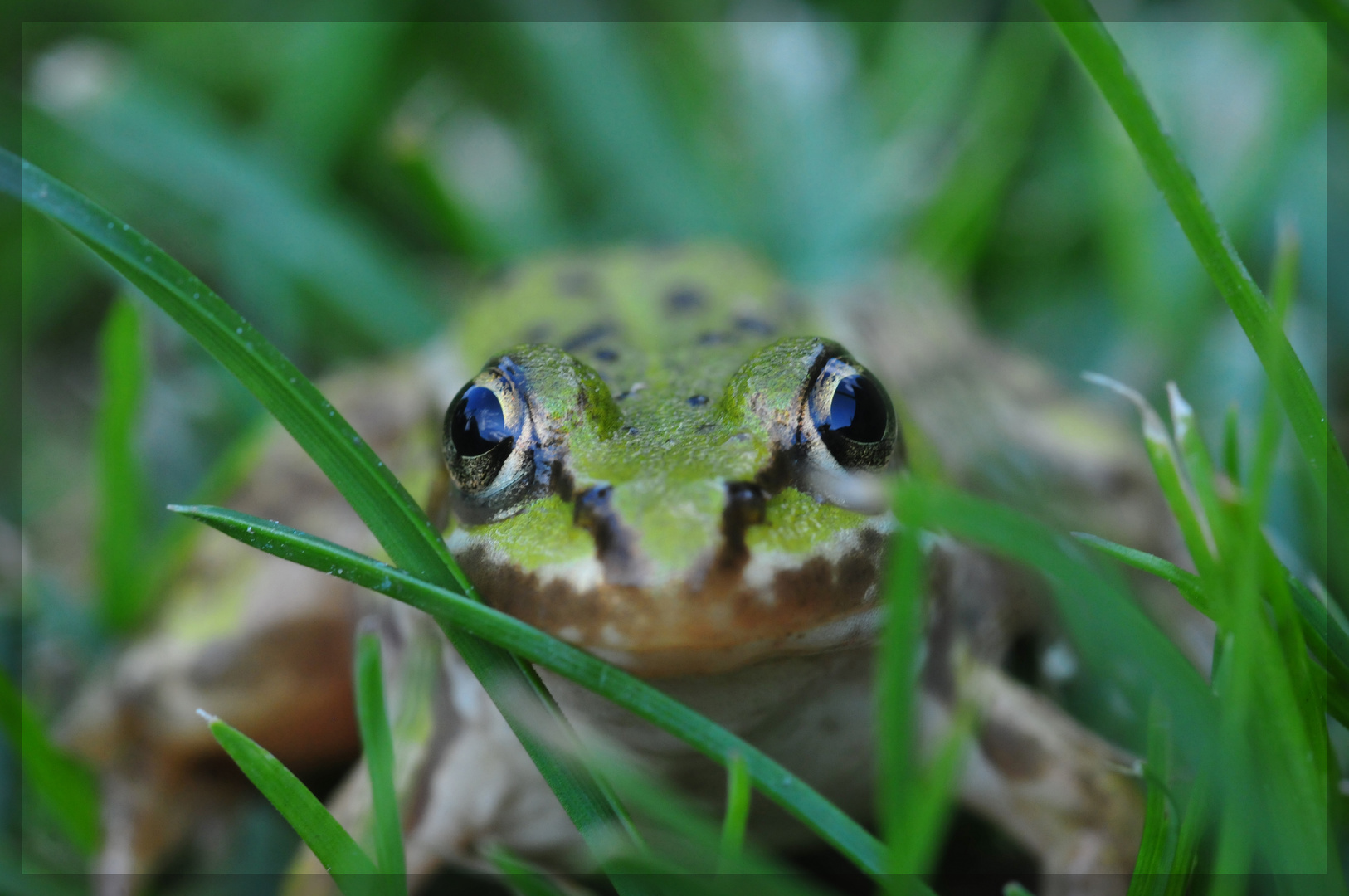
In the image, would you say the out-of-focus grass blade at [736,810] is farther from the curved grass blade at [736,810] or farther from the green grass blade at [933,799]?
the green grass blade at [933,799]

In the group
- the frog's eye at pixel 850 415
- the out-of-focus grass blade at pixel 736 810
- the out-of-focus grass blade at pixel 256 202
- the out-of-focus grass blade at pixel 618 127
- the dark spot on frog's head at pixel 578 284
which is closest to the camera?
the out-of-focus grass blade at pixel 736 810

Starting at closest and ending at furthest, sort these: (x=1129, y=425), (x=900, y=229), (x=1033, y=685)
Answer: (x=1033, y=685) → (x=1129, y=425) → (x=900, y=229)

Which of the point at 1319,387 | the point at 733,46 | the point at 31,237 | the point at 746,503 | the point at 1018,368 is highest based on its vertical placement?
the point at 733,46

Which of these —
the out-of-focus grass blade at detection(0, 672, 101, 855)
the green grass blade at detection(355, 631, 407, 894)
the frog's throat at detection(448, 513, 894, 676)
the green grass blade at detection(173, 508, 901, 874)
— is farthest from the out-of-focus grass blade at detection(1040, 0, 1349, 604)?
the out-of-focus grass blade at detection(0, 672, 101, 855)

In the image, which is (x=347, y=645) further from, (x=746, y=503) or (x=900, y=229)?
(x=900, y=229)

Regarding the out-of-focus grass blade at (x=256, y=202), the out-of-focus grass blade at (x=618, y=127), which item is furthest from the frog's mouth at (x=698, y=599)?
the out-of-focus grass blade at (x=618, y=127)

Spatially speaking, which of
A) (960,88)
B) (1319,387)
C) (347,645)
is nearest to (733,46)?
(960,88)

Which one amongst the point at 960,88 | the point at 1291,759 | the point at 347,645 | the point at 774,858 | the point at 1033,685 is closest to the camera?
the point at 1291,759

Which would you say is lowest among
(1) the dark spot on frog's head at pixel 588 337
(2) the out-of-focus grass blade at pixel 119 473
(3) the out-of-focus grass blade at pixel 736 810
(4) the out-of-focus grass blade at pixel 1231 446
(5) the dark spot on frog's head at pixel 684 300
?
(3) the out-of-focus grass blade at pixel 736 810

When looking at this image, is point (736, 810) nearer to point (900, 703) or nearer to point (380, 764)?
point (900, 703)
